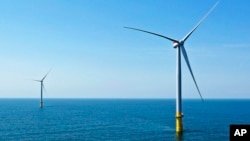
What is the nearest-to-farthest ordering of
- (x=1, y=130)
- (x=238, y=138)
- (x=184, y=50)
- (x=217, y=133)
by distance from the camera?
(x=238, y=138) → (x=184, y=50) → (x=217, y=133) → (x=1, y=130)

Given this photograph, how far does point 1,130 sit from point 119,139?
38.6 m

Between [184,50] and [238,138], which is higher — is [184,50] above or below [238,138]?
above

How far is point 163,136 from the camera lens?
81812 mm

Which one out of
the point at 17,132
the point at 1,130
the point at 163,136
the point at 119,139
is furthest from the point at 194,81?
the point at 1,130

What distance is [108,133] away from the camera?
3457 inches

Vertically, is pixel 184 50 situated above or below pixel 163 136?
above

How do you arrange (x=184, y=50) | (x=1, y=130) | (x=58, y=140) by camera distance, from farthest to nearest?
(x=1, y=130) → (x=184, y=50) → (x=58, y=140)

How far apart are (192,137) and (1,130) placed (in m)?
54.0

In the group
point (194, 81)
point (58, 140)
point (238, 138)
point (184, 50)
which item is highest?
point (184, 50)

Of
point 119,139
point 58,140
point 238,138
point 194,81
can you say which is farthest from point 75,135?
point 238,138

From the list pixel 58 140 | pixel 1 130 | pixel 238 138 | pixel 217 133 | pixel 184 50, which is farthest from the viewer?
pixel 1 130

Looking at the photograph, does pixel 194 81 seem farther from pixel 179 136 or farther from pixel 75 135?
pixel 75 135

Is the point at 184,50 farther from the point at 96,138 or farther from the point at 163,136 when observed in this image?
the point at 96,138

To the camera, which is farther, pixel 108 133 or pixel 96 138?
pixel 108 133
